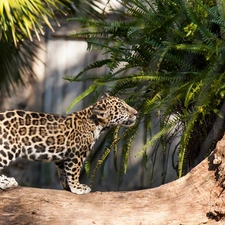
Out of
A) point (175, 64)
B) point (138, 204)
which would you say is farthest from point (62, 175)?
point (175, 64)

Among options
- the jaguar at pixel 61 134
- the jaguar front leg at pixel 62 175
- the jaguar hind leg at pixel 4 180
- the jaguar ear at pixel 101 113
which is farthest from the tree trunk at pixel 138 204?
the jaguar ear at pixel 101 113

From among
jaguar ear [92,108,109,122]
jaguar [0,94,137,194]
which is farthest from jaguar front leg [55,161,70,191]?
jaguar ear [92,108,109,122]

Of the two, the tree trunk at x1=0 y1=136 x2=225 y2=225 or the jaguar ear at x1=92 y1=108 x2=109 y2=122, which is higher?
the jaguar ear at x1=92 y1=108 x2=109 y2=122

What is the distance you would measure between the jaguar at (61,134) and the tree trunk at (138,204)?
281 mm

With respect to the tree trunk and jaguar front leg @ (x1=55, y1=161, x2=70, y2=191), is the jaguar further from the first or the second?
the tree trunk

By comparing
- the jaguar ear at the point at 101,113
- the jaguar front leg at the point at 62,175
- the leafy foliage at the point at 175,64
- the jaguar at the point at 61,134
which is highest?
the leafy foliage at the point at 175,64

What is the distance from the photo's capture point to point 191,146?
16.5 feet

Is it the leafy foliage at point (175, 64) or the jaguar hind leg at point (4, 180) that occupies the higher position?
the leafy foliage at point (175, 64)

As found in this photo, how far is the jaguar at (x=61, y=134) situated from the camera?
14.9 feet

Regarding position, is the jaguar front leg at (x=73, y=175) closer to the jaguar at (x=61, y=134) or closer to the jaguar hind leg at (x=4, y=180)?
the jaguar at (x=61, y=134)

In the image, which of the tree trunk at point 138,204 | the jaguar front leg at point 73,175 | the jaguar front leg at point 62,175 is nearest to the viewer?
the tree trunk at point 138,204

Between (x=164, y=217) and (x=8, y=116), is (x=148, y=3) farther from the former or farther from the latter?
(x=164, y=217)

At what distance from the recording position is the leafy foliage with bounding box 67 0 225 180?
440 centimetres

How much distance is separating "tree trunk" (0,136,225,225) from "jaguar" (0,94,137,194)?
0.28 metres
